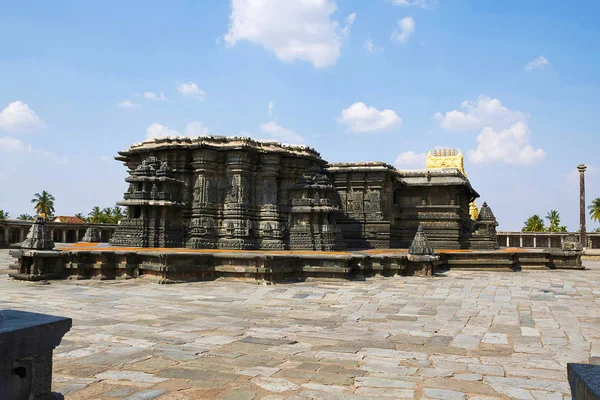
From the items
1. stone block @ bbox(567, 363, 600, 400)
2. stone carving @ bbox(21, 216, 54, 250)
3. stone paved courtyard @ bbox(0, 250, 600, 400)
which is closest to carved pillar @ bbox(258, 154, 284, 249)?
stone paved courtyard @ bbox(0, 250, 600, 400)

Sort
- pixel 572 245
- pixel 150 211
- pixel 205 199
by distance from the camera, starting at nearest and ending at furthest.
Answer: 1. pixel 150 211
2. pixel 205 199
3. pixel 572 245

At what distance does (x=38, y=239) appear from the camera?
1278 centimetres

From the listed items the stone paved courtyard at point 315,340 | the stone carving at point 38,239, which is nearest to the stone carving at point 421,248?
the stone paved courtyard at point 315,340

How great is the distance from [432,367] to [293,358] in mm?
1518

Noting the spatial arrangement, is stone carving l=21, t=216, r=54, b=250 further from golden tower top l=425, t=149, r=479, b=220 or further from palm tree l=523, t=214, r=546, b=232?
palm tree l=523, t=214, r=546, b=232

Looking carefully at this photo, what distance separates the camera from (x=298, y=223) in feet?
58.2

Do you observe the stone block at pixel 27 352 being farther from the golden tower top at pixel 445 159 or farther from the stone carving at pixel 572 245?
the golden tower top at pixel 445 159

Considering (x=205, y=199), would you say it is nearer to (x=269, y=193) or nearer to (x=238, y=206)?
(x=238, y=206)

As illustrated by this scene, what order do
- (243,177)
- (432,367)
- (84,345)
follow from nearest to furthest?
(432,367) < (84,345) < (243,177)

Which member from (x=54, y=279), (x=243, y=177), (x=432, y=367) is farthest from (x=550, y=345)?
(x=243, y=177)

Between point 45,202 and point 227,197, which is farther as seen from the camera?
point 45,202

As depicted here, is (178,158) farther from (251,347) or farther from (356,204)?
(251,347)

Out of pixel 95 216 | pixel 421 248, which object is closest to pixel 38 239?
pixel 421 248

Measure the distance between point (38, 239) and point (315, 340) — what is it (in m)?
9.60
